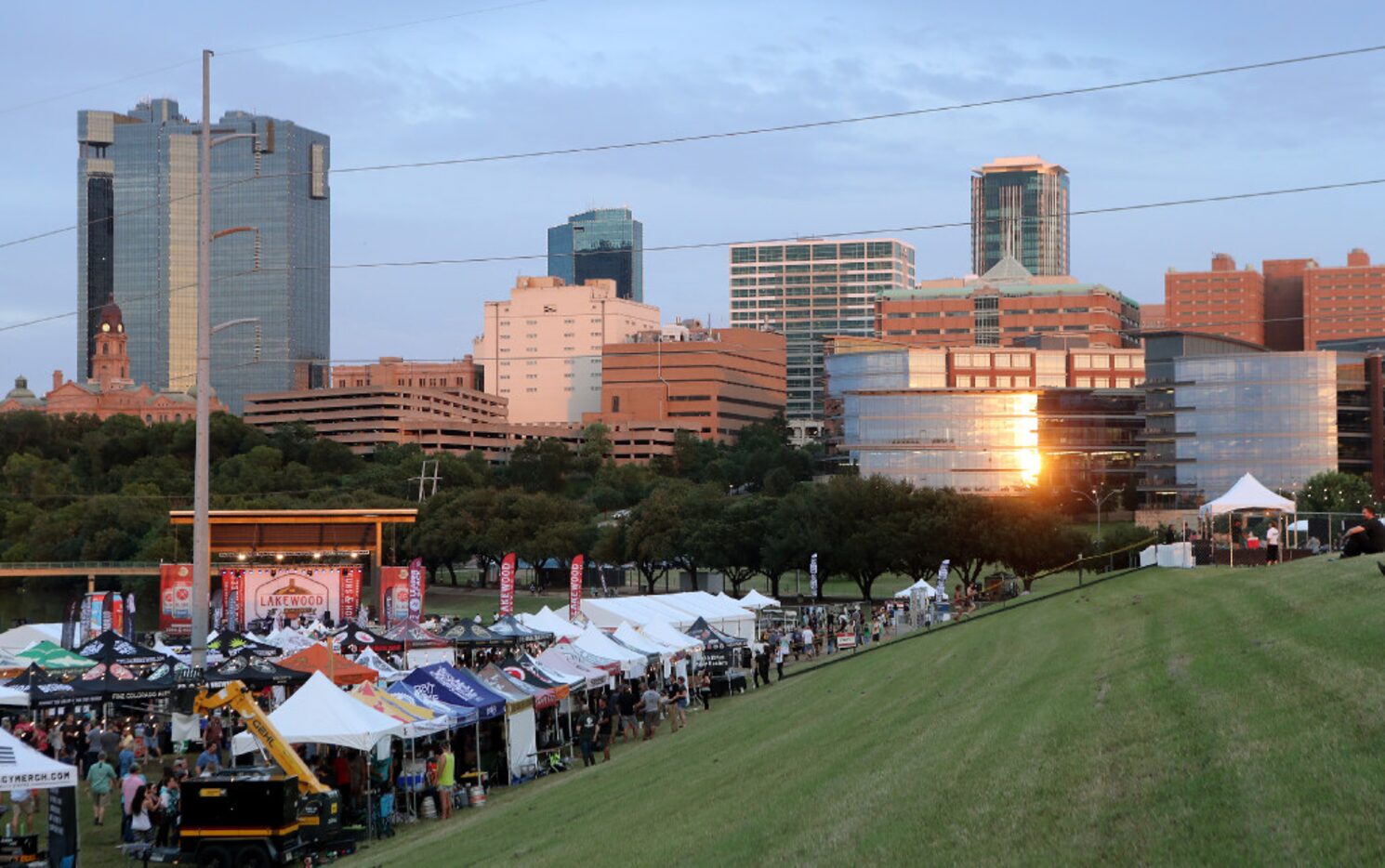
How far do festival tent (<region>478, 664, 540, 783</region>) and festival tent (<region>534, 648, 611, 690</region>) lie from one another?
124 inches

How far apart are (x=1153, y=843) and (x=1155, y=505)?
120m

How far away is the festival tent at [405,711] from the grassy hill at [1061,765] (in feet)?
5.25

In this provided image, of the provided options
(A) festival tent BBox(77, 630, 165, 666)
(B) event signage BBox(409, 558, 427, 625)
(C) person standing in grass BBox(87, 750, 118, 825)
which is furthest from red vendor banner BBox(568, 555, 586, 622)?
(C) person standing in grass BBox(87, 750, 118, 825)

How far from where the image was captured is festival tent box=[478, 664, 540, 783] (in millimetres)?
30125

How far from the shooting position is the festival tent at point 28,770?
64.7 ft

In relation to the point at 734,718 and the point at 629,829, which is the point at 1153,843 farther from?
the point at 734,718

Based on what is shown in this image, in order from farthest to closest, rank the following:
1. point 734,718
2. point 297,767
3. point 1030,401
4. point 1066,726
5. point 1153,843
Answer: point 1030,401 → point 734,718 → point 297,767 → point 1066,726 → point 1153,843

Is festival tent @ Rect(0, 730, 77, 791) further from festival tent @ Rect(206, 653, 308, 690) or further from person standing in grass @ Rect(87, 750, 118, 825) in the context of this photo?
festival tent @ Rect(206, 653, 308, 690)

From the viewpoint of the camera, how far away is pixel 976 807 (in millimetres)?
14148

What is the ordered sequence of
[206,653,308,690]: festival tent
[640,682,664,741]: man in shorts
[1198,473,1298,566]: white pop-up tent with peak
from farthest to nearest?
1. [1198,473,1298,566]: white pop-up tent with peak
2. [640,682,664,741]: man in shorts
3. [206,653,308,690]: festival tent

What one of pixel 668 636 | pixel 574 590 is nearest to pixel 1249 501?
pixel 668 636

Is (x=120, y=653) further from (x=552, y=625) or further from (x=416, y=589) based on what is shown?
(x=416, y=589)

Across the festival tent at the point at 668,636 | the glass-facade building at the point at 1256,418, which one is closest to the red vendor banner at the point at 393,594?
the festival tent at the point at 668,636

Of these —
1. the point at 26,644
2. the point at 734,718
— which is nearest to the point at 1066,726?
the point at 734,718
